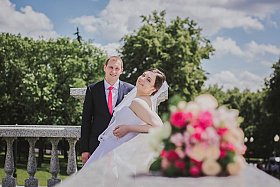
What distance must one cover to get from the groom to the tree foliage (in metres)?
19.3

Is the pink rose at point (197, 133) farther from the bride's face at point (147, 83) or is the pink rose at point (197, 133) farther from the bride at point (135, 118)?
the bride's face at point (147, 83)

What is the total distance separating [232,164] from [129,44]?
78.3 feet

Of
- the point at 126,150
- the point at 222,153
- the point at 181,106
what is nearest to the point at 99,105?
the point at 126,150

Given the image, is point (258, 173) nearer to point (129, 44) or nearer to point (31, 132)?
point (31, 132)

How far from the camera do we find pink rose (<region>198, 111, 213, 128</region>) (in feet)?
5.36

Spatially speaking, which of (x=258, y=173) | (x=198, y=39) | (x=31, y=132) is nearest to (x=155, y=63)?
(x=198, y=39)

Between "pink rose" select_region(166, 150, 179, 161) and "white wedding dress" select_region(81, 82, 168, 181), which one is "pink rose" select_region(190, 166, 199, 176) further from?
"white wedding dress" select_region(81, 82, 168, 181)

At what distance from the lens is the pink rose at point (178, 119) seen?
167 centimetres

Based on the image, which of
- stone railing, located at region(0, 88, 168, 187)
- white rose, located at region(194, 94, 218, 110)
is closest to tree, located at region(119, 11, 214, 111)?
stone railing, located at region(0, 88, 168, 187)

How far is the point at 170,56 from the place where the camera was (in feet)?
74.9

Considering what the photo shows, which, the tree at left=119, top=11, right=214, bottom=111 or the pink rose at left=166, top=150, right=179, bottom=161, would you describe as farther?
the tree at left=119, top=11, right=214, bottom=111

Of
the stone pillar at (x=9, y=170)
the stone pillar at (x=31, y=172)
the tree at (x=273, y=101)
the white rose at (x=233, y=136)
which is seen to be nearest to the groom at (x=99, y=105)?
the stone pillar at (x=31, y=172)

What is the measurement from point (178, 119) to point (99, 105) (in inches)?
104

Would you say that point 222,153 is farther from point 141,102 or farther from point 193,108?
point 141,102
